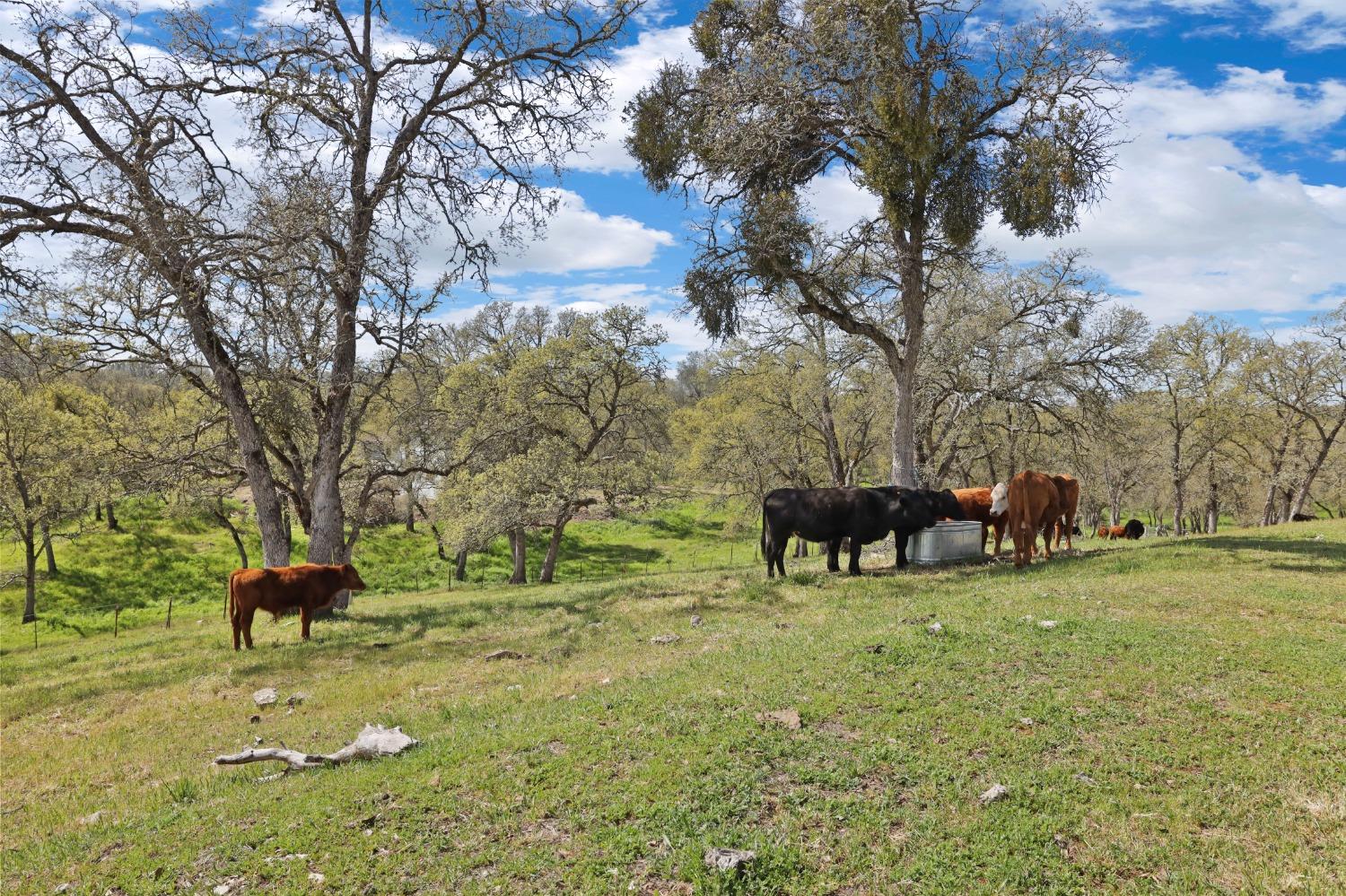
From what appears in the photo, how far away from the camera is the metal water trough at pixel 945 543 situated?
626 inches

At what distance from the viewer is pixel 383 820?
5707 mm

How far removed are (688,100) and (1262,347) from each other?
123ft

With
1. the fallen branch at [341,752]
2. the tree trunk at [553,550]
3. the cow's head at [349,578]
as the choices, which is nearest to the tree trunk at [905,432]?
the cow's head at [349,578]

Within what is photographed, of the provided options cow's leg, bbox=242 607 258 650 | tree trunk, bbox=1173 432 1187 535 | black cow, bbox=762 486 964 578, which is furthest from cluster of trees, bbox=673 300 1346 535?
cow's leg, bbox=242 607 258 650

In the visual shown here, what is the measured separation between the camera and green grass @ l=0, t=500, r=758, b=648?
102ft

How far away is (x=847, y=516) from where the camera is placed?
48.9 feet

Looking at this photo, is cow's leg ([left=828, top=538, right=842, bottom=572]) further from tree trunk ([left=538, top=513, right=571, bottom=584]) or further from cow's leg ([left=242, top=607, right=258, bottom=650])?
tree trunk ([left=538, top=513, right=571, bottom=584])

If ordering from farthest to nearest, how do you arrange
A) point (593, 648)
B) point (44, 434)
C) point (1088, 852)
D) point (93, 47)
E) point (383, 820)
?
1. point (44, 434)
2. point (93, 47)
3. point (593, 648)
4. point (383, 820)
5. point (1088, 852)

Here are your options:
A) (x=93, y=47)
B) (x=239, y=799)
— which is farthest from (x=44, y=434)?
(x=239, y=799)

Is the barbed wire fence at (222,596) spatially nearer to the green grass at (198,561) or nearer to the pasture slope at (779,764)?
the green grass at (198,561)

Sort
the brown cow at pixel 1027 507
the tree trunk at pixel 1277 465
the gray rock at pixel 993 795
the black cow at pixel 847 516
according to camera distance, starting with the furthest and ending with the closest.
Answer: the tree trunk at pixel 1277 465 < the black cow at pixel 847 516 < the brown cow at pixel 1027 507 < the gray rock at pixel 993 795

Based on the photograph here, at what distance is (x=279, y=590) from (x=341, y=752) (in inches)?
305

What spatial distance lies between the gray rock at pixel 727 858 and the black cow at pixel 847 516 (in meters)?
10.3

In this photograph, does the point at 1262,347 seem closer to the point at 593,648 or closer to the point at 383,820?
the point at 593,648
